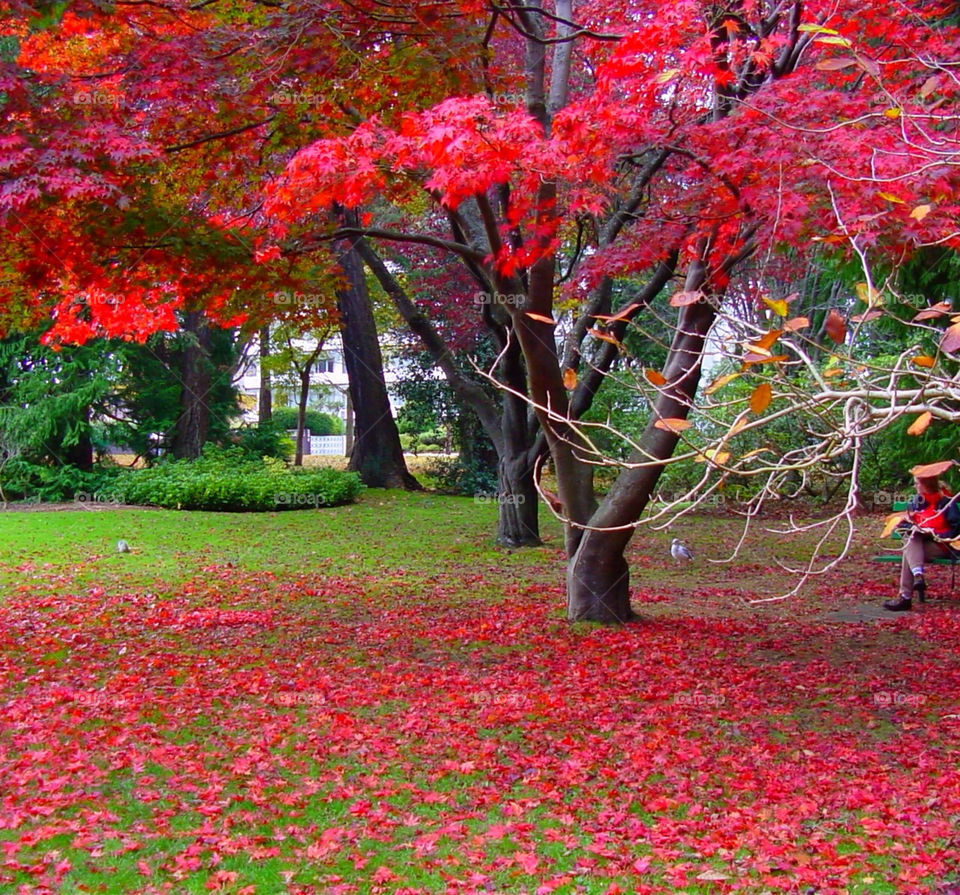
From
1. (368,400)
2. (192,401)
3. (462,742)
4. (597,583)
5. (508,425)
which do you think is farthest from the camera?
(192,401)

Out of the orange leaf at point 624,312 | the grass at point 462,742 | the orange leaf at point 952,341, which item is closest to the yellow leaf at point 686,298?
the orange leaf at point 624,312

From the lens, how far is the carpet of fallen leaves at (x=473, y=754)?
3.55 m

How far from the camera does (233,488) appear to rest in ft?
49.9

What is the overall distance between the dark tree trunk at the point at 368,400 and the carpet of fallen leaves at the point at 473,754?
33.9 ft

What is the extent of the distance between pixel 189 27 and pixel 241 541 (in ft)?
21.7

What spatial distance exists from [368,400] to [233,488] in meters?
3.64

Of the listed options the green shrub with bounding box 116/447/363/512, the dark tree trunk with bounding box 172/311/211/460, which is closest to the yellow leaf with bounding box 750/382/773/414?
the green shrub with bounding box 116/447/363/512

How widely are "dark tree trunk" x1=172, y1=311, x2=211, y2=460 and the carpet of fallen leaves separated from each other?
37.3ft

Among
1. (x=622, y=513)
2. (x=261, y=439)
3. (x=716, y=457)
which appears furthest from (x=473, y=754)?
(x=261, y=439)

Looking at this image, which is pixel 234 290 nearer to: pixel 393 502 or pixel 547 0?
pixel 547 0

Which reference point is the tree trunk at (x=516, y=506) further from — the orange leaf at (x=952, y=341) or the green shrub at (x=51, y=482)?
the orange leaf at (x=952, y=341)

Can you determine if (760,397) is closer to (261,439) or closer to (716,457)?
(716,457)

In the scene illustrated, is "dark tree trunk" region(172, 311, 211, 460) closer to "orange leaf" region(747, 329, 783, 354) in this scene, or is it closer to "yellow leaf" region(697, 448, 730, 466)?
"yellow leaf" region(697, 448, 730, 466)

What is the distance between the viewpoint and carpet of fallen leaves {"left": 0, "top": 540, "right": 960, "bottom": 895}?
355 centimetres
